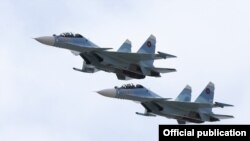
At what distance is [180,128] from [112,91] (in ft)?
127

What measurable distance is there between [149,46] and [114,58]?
932 centimetres

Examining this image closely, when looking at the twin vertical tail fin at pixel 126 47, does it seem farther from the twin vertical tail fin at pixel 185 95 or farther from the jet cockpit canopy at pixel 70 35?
the twin vertical tail fin at pixel 185 95

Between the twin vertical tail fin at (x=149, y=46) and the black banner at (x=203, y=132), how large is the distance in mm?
47018

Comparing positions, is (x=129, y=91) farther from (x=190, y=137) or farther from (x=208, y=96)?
(x=190, y=137)

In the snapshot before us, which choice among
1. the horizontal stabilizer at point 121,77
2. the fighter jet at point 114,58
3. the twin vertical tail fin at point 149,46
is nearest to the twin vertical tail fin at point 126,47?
the fighter jet at point 114,58

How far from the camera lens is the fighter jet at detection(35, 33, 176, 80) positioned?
4633 inches

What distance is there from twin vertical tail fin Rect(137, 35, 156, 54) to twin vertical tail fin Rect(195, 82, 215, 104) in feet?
36.0

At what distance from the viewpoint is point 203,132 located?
7919 cm

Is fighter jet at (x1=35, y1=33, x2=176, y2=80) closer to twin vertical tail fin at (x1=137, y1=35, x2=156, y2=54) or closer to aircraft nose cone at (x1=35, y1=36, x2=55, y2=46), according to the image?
aircraft nose cone at (x1=35, y1=36, x2=55, y2=46)

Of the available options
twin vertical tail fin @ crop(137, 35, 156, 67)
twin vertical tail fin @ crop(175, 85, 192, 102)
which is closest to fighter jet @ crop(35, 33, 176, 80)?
twin vertical tail fin @ crop(137, 35, 156, 67)

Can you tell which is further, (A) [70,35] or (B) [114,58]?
(B) [114,58]

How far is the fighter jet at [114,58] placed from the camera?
118 metres

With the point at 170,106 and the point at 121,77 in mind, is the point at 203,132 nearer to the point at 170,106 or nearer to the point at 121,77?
the point at 121,77

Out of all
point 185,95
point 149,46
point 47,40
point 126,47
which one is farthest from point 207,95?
point 47,40
